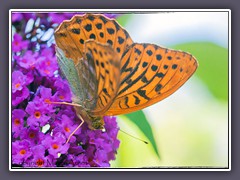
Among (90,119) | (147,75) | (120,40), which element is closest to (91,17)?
(120,40)

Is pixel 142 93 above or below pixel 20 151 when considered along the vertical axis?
above

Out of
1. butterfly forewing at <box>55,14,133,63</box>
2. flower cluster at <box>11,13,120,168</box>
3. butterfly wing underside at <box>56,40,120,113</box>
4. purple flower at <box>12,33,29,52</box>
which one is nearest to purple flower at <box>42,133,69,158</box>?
flower cluster at <box>11,13,120,168</box>

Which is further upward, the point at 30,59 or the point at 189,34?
the point at 189,34

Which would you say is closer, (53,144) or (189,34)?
(53,144)

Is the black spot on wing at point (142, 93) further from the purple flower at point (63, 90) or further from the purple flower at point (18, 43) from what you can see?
the purple flower at point (18, 43)

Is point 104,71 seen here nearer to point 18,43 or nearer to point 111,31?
point 111,31

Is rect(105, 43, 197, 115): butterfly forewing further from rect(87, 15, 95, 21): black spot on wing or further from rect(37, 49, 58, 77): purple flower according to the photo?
rect(37, 49, 58, 77): purple flower
